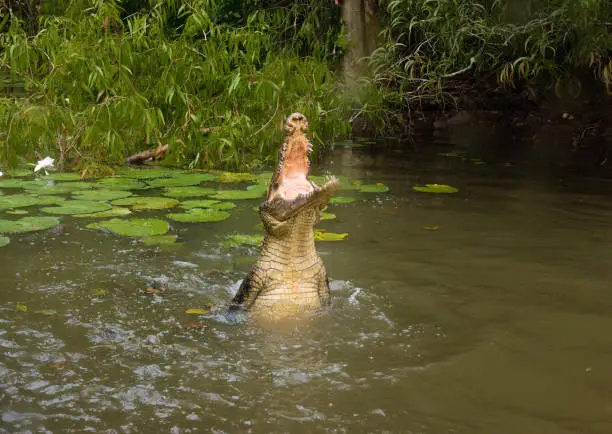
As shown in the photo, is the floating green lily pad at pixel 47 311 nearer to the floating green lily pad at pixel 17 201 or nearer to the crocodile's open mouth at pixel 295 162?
the crocodile's open mouth at pixel 295 162

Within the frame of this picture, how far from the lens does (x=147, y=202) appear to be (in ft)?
22.1

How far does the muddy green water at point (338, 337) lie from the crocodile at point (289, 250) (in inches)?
6.3

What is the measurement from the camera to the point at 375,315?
4.39 m

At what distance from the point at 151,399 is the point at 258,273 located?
1214 millimetres

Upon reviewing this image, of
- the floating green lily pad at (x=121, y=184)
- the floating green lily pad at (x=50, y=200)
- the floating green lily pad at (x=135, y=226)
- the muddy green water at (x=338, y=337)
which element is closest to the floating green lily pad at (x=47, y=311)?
the muddy green water at (x=338, y=337)

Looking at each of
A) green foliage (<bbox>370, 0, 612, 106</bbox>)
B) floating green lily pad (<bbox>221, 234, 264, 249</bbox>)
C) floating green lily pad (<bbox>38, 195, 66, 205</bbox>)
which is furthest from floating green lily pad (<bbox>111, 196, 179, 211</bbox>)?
green foliage (<bbox>370, 0, 612, 106</bbox>)

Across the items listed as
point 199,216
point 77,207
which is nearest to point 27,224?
point 77,207

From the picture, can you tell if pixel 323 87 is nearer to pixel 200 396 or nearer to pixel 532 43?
pixel 532 43

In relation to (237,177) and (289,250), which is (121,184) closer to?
(237,177)

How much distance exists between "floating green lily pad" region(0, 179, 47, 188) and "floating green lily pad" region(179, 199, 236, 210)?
1653mm

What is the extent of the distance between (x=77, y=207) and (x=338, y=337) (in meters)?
3.25

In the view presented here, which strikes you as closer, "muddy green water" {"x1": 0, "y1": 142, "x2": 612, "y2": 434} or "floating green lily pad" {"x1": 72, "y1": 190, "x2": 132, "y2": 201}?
"muddy green water" {"x1": 0, "y1": 142, "x2": 612, "y2": 434}

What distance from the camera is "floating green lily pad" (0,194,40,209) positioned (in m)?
6.51

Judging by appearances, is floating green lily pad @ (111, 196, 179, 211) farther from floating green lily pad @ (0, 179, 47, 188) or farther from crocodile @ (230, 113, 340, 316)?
crocodile @ (230, 113, 340, 316)
